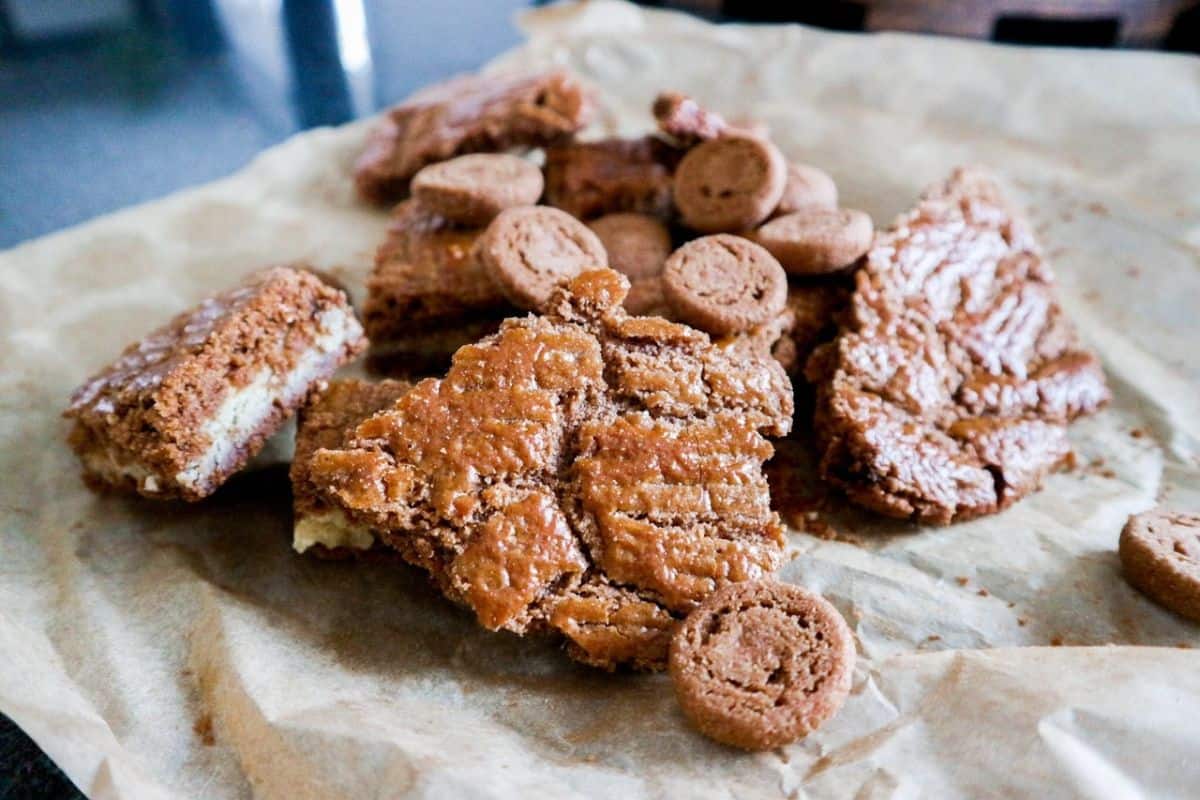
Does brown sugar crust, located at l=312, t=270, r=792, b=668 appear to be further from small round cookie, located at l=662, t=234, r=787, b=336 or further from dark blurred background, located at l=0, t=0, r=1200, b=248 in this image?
dark blurred background, located at l=0, t=0, r=1200, b=248

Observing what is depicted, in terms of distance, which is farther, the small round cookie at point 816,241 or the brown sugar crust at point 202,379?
the small round cookie at point 816,241

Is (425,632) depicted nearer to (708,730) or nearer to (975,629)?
(708,730)

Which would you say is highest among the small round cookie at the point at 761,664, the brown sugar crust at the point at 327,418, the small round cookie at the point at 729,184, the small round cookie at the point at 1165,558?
the small round cookie at the point at 729,184

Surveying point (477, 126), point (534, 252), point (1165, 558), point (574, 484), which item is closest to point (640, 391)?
point (574, 484)

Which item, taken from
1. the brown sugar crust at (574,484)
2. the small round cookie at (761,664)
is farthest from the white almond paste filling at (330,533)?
the small round cookie at (761,664)

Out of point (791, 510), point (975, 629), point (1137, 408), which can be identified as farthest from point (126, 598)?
point (1137, 408)

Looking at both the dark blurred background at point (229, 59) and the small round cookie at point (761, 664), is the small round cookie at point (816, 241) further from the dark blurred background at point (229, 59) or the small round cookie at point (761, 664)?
the dark blurred background at point (229, 59)

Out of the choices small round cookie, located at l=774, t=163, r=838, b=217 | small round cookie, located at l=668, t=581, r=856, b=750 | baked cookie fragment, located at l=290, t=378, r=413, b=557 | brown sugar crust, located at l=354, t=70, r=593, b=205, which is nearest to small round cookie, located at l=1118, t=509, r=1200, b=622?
small round cookie, located at l=668, t=581, r=856, b=750
